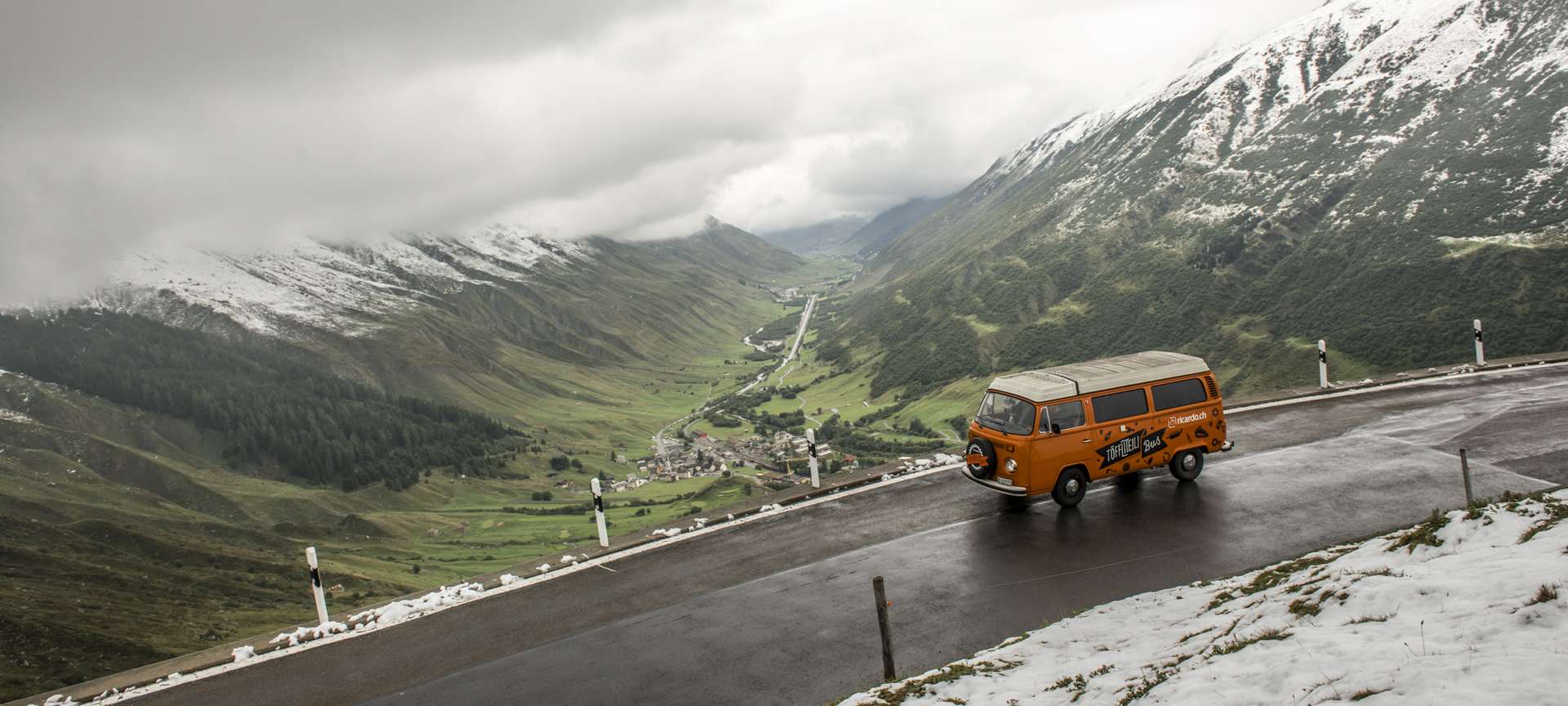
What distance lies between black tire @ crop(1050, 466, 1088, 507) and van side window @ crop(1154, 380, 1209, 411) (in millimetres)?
1979

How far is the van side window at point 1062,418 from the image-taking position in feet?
44.3

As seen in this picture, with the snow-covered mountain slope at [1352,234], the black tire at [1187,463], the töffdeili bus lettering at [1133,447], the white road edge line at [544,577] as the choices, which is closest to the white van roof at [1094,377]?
the töffdeili bus lettering at [1133,447]

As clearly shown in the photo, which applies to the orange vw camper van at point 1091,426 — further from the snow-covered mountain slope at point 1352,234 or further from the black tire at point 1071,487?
the snow-covered mountain slope at point 1352,234

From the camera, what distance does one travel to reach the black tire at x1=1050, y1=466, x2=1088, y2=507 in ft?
45.6

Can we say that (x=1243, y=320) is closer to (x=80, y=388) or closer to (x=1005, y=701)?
(x=1005, y=701)

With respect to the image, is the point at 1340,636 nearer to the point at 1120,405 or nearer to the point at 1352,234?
the point at 1120,405

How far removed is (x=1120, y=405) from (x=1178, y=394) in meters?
1.41

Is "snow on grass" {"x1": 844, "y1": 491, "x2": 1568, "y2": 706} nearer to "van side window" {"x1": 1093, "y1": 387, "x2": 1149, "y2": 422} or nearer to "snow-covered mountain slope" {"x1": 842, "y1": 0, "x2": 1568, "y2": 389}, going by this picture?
"van side window" {"x1": 1093, "y1": 387, "x2": 1149, "y2": 422}

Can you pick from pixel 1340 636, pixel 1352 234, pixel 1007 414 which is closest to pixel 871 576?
pixel 1007 414

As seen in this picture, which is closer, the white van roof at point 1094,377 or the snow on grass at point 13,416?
the white van roof at point 1094,377

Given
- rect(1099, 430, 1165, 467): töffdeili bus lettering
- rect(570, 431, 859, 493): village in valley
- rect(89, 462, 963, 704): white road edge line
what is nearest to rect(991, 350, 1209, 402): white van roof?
rect(1099, 430, 1165, 467): töffdeili bus lettering

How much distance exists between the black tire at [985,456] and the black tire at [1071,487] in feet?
3.73

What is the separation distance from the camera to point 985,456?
14438mm

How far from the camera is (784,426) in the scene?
492ft
